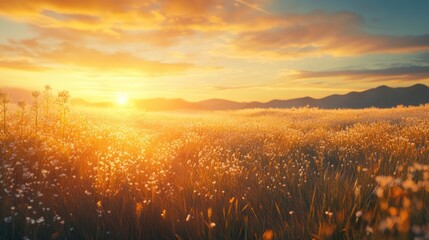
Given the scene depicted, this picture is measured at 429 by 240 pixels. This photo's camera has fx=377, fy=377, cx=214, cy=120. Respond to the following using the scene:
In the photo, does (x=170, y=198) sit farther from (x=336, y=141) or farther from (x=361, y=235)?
(x=336, y=141)

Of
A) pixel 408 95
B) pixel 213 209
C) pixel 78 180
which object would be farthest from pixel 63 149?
pixel 408 95

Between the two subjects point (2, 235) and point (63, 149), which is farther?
point (63, 149)

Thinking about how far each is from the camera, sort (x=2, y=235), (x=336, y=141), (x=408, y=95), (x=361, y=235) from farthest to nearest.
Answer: (x=408, y=95)
(x=336, y=141)
(x=2, y=235)
(x=361, y=235)

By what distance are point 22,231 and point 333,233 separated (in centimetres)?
356

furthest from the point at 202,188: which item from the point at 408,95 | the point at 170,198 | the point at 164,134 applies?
the point at 408,95

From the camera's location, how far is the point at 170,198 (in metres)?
5.19

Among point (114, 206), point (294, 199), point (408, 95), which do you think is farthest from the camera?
point (408, 95)

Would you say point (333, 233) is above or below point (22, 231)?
above

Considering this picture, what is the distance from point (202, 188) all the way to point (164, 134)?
908cm

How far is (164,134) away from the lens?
14.5m

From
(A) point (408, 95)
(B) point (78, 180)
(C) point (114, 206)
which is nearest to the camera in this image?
(C) point (114, 206)

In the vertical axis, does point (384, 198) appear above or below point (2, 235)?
above

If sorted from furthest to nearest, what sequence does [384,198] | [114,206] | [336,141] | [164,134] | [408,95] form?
[408,95]
[164,134]
[336,141]
[114,206]
[384,198]

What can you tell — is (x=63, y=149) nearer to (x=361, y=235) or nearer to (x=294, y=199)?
(x=294, y=199)
